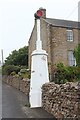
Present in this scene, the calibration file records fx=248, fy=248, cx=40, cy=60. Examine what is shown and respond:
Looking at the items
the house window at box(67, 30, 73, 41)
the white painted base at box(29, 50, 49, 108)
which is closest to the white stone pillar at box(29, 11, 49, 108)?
the white painted base at box(29, 50, 49, 108)

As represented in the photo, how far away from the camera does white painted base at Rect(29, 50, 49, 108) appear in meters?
11.5

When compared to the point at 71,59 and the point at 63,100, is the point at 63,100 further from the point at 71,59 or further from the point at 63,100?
the point at 71,59

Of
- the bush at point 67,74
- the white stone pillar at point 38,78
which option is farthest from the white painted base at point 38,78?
the bush at point 67,74

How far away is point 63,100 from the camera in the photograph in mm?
8344

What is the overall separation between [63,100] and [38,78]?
347cm

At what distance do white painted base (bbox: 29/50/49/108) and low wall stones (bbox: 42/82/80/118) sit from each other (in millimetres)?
676

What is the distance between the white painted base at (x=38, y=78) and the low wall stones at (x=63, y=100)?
68 centimetres

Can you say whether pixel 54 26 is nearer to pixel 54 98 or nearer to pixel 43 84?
pixel 43 84

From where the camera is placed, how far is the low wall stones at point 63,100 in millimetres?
7398

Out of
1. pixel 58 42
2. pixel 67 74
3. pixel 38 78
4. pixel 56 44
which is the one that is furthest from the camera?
pixel 58 42

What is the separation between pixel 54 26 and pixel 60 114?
22.7m

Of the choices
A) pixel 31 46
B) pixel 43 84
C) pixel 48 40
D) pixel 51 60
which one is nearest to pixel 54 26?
pixel 48 40

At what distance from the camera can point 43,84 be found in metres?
11.4

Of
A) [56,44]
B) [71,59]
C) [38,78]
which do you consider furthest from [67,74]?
[38,78]
